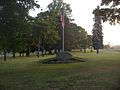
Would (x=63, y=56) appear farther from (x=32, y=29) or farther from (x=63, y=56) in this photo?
(x=32, y=29)

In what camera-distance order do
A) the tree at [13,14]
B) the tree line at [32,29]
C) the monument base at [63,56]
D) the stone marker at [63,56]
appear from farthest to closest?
1. the stone marker at [63,56]
2. the monument base at [63,56]
3. the tree line at [32,29]
4. the tree at [13,14]

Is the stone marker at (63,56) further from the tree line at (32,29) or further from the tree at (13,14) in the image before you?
the tree at (13,14)

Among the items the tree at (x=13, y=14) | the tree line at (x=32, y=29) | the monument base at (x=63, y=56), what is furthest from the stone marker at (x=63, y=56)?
the tree at (x=13, y=14)

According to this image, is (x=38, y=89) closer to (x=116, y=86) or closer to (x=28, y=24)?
(x=116, y=86)

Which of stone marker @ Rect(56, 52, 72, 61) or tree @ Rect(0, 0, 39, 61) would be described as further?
stone marker @ Rect(56, 52, 72, 61)

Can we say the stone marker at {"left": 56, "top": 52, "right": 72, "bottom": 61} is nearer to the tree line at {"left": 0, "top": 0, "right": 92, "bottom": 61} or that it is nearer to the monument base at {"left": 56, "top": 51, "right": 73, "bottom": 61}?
the monument base at {"left": 56, "top": 51, "right": 73, "bottom": 61}

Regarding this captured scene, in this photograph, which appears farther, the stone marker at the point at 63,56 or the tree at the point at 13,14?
the stone marker at the point at 63,56

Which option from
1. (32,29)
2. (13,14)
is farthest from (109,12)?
(32,29)

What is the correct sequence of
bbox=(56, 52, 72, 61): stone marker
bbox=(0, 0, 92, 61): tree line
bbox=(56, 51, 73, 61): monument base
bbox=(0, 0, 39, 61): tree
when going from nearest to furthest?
bbox=(0, 0, 39, 61): tree → bbox=(0, 0, 92, 61): tree line → bbox=(56, 51, 73, 61): monument base → bbox=(56, 52, 72, 61): stone marker

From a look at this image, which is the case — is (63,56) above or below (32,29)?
below

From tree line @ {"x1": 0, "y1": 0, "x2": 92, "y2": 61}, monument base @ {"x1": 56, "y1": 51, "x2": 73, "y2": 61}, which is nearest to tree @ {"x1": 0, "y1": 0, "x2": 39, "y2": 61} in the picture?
tree line @ {"x1": 0, "y1": 0, "x2": 92, "y2": 61}

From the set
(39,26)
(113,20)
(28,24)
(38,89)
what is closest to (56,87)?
(38,89)

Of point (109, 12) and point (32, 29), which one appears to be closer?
point (109, 12)

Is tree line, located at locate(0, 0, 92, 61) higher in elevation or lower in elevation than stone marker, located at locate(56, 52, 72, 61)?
higher
